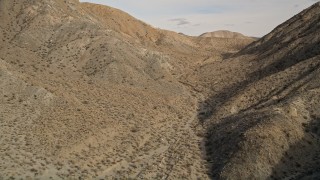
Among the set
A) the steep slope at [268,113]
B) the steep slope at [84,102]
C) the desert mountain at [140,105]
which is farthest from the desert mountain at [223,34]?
the steep slope at [268,113]

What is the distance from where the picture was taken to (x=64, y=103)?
137 feet

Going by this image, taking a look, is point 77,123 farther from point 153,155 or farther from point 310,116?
point 310,116

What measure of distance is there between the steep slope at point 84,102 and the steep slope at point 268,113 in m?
2.52

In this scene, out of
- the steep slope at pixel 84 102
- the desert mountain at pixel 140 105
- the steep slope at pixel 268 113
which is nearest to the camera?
the steep slope at pixel 268 113

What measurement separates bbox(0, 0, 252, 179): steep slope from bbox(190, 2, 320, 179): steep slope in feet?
8.26

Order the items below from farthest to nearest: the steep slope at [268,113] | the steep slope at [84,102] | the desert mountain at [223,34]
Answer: the desert mountain at [223,34] < the steep slope at [84,102] < the steep slope at [268,113]

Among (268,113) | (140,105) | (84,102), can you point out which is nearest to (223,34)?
(140,105)

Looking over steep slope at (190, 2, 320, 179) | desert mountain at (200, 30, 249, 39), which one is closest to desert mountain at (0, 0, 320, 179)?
steep slope at (190, 2, 320, 179)

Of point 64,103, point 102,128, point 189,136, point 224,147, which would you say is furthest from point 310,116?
point 64,103

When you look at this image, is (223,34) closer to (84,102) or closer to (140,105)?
(140,105)

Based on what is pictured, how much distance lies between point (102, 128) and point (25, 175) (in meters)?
10.4

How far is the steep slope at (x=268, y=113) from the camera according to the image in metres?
33.3

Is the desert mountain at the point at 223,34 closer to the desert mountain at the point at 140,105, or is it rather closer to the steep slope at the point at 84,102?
the desert mountain at the point at 140,105

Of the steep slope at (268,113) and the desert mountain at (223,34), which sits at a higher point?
the desert mountain at (223,34)
